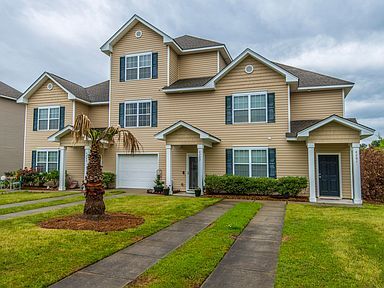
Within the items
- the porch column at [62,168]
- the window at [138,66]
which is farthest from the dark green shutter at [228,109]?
the porch column at [62,168]

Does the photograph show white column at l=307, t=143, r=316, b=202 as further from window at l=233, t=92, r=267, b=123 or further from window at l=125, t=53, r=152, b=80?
window at l=125, t=53, r=152, b=80

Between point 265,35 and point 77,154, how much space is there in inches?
682

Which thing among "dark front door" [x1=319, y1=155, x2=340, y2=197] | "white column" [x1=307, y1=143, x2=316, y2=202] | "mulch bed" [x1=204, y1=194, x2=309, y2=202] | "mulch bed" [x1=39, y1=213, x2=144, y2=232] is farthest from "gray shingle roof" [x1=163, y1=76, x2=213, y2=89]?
"mulch bed" [x1=39, y1=213, x2=144, y2=232]

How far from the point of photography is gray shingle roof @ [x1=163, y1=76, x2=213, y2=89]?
16812mm

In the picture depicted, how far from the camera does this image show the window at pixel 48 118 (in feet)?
63.5

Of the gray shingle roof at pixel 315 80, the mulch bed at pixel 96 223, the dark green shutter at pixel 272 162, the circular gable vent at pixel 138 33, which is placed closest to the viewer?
the mulch bed at pixel 96 223

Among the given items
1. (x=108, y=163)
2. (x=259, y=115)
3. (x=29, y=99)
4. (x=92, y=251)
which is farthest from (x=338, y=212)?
(x=29, y=99)

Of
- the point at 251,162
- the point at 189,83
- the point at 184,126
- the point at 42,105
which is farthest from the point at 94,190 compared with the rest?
the point at 42,105

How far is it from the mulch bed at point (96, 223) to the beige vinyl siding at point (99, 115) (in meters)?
11.7

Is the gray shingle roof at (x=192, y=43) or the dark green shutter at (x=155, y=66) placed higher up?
the gray shingle roof at (x=192, y=43)

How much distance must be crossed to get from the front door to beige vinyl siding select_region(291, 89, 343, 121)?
245 inches

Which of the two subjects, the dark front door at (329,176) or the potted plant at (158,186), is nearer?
the dark front door at (329,176)

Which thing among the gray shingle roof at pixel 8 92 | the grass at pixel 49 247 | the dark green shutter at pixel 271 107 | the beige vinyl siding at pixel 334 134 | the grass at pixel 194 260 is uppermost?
the gray shingle roof at pixel 8 92

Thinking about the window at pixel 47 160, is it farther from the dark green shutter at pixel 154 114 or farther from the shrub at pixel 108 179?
the dark green shutter at pixel 154 114
